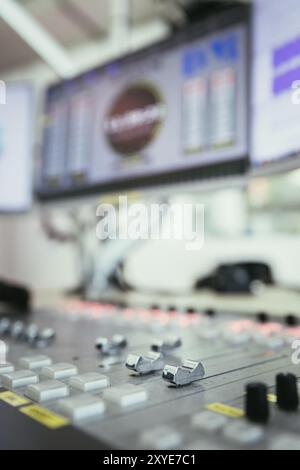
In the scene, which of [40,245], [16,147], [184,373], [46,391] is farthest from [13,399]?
[40,245]

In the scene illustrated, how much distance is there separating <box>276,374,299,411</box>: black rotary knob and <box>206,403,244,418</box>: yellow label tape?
1.4 inches

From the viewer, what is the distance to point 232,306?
993mm

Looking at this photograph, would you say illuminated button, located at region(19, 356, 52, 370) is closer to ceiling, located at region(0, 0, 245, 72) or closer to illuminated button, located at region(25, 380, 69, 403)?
illuminated button, located at region(25, 380, 69, 403)

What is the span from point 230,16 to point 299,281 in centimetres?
89

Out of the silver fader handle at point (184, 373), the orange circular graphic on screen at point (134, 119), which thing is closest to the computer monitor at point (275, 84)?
the orange circular graphic on screen at point (134, 119)

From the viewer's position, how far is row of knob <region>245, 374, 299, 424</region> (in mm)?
301

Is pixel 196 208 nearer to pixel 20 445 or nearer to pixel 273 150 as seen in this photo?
pixel 273 150

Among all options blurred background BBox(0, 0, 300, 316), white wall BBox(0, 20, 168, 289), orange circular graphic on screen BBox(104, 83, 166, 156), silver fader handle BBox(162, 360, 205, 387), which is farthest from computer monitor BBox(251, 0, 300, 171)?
white wall BBox(0, 20, 168, 289)

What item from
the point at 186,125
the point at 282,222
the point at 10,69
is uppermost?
the point at 10,69

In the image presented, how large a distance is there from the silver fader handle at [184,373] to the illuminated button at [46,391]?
9 cm

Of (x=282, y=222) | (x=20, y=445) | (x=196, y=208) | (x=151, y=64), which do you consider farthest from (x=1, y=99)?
(x=20, y=445)
